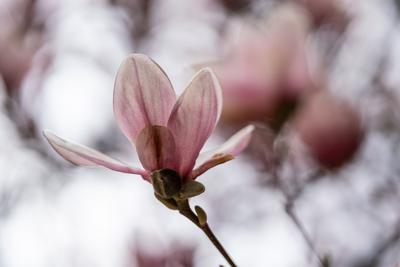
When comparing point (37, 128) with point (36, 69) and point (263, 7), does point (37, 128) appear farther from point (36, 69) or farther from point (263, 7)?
point (263, 7)

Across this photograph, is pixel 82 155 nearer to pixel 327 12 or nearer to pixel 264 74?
pixel 264 74

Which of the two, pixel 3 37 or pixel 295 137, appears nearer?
pixel 295 137

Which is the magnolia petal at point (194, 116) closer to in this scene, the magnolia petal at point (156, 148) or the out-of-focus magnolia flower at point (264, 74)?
the magnolia petal at point (156, 148)

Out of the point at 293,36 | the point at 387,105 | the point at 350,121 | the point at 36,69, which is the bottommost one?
the point at 36,69

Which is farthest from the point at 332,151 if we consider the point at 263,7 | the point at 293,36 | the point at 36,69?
the point at 36,69

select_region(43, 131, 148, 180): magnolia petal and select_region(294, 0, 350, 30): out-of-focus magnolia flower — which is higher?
select_region(43, 131, 148, 180): magnolia petal

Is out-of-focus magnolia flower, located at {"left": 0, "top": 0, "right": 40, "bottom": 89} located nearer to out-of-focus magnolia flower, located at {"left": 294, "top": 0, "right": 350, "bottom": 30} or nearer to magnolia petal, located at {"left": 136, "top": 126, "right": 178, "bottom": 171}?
out-of-focus magnolia flower, located at {"left": 294, "top": 0, "right": 350, "bottom": 30}

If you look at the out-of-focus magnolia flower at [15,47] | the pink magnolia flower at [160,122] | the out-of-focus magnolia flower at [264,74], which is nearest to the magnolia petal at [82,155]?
the pink magnolia flower at [160,122]

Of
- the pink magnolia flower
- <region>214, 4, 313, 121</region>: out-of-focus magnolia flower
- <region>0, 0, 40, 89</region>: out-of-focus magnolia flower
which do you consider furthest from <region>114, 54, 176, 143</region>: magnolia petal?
<region>0, 0, 40, 89</region>: out-of-focus magnolia flower
